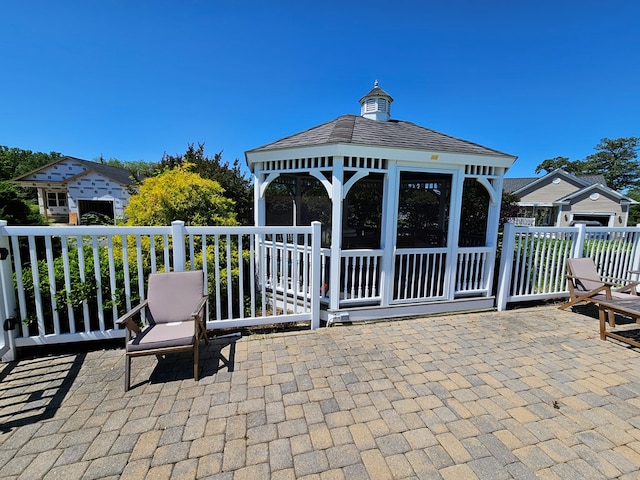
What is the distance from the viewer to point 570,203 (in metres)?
21.6

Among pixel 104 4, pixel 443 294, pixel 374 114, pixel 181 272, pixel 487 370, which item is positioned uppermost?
pixel 104 4

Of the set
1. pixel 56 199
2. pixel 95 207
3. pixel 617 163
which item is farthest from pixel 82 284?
pixel 617 163

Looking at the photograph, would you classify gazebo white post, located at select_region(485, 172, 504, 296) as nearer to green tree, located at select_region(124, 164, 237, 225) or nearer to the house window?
green tree, located at select_region(124, 164, 237, 225)

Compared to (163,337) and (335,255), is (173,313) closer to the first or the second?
(163,337)

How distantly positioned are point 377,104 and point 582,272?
17.0 ft

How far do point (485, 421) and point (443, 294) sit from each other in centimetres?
292

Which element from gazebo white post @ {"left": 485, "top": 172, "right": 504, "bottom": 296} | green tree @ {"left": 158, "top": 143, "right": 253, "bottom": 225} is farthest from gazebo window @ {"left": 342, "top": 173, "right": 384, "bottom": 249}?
gazebo white post @ {"left": 485, "top": 172, "right": 504, "bottom": 296}

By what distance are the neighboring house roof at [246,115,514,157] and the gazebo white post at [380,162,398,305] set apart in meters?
0.54

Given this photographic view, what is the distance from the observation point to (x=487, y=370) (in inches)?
124

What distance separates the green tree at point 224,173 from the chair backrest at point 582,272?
763 cm

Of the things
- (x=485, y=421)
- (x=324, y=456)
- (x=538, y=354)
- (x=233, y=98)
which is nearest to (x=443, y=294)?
(x=538, y=354)

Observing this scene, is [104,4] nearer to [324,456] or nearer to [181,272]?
[181,272]

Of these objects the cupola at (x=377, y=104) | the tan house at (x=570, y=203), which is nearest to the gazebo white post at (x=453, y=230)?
the cupola at (x=377, y=104)

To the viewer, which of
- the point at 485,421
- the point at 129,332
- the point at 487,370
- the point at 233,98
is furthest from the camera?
the point at 233,98
